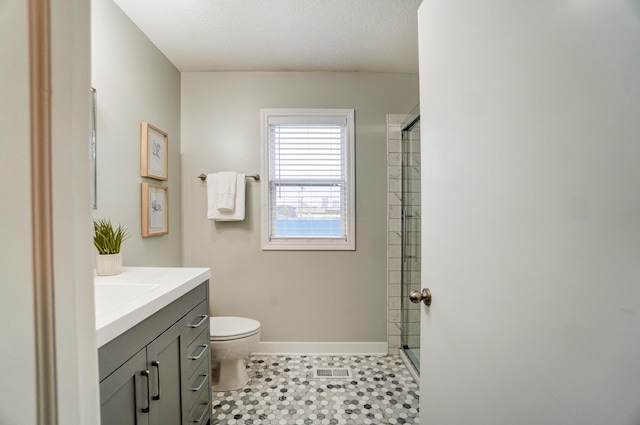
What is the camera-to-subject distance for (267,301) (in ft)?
7.69

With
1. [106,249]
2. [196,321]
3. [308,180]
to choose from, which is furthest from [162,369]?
[308,180]

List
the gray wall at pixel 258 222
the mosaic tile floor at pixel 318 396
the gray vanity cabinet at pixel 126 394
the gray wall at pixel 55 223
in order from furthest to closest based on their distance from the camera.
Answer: the gray wall at pixel 258 222, the mosaic tile floor at pixel 318 396, the gray vanity cabinet at pixel 126 394, the gray wall at pixel 55 223

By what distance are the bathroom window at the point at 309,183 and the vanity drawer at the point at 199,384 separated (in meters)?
1.06

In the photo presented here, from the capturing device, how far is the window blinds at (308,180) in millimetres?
2355

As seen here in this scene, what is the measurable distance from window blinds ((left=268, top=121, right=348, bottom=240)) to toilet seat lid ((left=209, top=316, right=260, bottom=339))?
0.70 metres

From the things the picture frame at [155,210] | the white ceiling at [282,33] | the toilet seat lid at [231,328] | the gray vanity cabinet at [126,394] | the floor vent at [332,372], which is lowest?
the floor vent at [332,372]

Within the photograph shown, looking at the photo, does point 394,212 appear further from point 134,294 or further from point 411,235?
point 134,294

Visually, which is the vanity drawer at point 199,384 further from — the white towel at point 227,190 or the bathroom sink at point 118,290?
the white towel at point 227,190

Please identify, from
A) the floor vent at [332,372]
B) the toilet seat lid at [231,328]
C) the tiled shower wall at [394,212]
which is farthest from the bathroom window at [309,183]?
the floor vent at [332,372]

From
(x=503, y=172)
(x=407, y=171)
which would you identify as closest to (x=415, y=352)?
(x=407, y=171)

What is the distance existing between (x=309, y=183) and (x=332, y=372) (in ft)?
4.83

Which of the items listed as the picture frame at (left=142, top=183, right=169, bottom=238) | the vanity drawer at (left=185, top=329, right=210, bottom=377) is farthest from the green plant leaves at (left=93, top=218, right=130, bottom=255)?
the vanity drawer at (left=185, top=329, right=210, bottom=377)

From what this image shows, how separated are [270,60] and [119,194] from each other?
144 cm

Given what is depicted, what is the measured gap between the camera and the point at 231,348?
1760 mm
